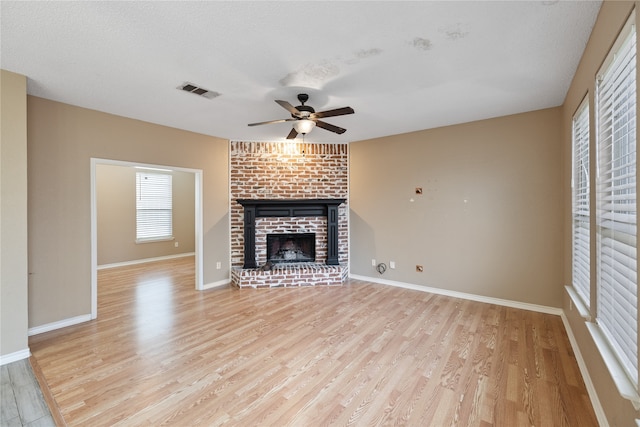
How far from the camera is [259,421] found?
1739 mm

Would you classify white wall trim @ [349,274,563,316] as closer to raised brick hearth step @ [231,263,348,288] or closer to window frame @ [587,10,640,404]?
raised brick hearth step @ [231,263,348,288]

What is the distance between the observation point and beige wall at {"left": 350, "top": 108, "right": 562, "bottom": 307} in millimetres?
3500

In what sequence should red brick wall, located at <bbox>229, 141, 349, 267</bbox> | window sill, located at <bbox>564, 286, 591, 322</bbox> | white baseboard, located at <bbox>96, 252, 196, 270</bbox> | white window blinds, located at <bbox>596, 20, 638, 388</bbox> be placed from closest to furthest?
1. white window blinds, located at <bbox>596, 20, 638, 388</bbox>
2. window sill, located at <bbox>564, 286, 591, 322</bbox>
3. red brick wall, located at <bbox>229, 141, 349, 267</bbox>
4. white baseboard, located at <bbox>96, 252, 196, 270</bbox>

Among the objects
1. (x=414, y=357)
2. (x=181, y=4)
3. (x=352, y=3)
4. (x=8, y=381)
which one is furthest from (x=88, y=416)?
(x=352, y=3)

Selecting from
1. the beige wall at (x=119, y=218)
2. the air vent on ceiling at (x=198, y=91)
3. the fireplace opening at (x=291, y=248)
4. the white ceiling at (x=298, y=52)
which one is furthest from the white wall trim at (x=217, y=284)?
the beige wall at (x=119, y=218)

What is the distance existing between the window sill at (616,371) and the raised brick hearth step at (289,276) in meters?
3.40

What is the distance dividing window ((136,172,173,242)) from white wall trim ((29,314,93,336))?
368cm

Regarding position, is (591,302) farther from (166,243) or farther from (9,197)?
(166,243)

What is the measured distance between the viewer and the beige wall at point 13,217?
7.93ft

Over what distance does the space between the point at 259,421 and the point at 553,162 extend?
4247mm

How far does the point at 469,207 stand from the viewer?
13.3 ft

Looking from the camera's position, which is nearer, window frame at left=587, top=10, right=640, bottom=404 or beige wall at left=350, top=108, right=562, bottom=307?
window frame at left=587, top=10, right=640, bottom=404

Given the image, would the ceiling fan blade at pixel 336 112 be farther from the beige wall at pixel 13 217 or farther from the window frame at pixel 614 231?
the beige wall at pixel 13 217

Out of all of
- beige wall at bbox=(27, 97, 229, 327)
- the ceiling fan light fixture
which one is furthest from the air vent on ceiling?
beige wall at bbox=(27, 97, 229, 327)
